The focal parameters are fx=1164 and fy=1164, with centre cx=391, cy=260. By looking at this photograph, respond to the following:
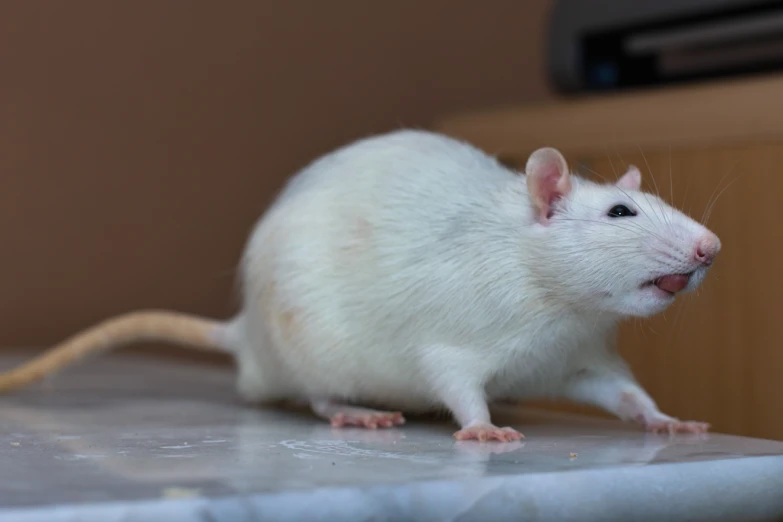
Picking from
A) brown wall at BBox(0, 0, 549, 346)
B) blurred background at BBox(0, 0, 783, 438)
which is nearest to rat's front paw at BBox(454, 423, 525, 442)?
blurred background at BBox(0, 0, 783, 438)

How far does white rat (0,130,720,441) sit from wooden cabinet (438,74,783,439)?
0.42 meters

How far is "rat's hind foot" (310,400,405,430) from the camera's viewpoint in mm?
1610

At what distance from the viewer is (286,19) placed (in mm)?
2959

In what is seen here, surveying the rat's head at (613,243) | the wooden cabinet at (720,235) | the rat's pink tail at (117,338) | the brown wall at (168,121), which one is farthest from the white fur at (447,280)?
the brown wall at (168,121)

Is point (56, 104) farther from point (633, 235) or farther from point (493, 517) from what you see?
point (493, 517)

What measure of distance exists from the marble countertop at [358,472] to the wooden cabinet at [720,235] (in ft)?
1.52

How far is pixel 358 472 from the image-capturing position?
1.17 meters

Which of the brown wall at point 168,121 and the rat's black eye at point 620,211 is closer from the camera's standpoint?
the rat's black eye at point 620,211

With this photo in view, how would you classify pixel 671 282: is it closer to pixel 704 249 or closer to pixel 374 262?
pixel 704 249

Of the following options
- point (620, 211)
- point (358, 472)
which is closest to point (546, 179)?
point (620, 211)

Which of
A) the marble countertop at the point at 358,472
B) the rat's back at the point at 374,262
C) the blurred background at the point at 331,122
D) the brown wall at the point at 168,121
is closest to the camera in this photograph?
the marble countertop at the point at 358,472

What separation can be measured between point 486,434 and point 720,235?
0.82 meters

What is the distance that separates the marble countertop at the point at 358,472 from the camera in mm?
1021

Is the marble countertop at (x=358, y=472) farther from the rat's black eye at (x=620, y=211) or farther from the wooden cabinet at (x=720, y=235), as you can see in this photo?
the wooden cabinet at (x=720, y=235)
